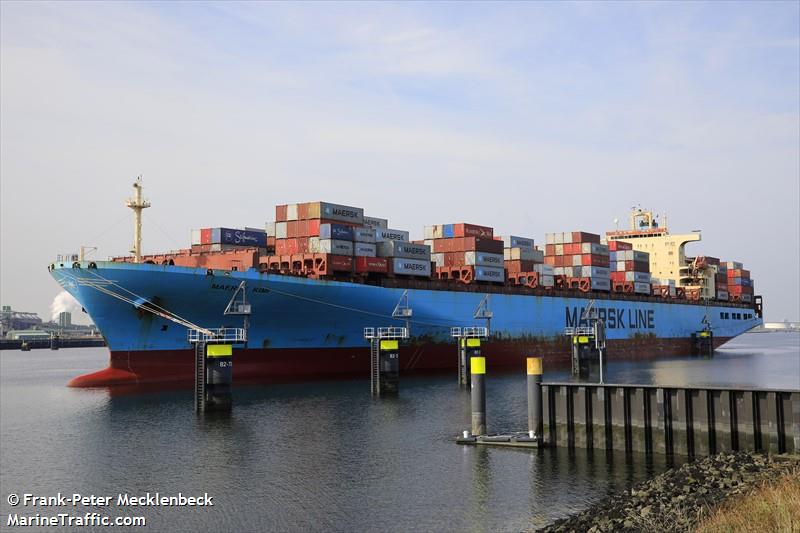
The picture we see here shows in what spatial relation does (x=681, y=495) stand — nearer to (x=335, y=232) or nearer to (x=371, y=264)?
(x=335, y=232)

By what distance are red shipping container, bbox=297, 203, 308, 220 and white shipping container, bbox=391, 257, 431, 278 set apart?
8496 millimetres

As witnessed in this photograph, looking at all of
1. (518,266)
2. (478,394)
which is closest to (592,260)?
(518,266)

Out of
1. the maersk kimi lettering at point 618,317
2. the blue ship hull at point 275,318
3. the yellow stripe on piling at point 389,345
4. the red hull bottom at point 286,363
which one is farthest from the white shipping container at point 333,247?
the maersk kimi lettering at point 618,317

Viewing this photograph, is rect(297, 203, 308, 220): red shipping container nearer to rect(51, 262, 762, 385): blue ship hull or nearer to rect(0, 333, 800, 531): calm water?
rect(51, 262, 762, 385): blue ship hull

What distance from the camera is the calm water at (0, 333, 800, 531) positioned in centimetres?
1952

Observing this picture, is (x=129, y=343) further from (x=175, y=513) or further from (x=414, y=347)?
(x=175, y=513)

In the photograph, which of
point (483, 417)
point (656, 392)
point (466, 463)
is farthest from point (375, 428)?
point (656, 392)

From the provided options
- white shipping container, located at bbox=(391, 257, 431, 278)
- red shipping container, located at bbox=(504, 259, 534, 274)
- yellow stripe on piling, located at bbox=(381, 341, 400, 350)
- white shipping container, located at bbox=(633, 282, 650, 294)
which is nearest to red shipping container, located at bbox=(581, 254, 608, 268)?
white shipping container, located at bbox=(633, 282, 650, 294)

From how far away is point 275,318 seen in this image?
49812mm

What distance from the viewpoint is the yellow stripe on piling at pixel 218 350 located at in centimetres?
3756

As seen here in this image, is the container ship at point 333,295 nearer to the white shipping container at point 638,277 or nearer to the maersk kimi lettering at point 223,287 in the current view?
the maersk kimi lettering at point 223,287

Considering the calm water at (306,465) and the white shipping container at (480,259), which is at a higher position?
the white shipping container at (480,259)

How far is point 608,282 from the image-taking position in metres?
87.2

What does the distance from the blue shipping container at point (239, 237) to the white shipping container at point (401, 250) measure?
10.0 m
